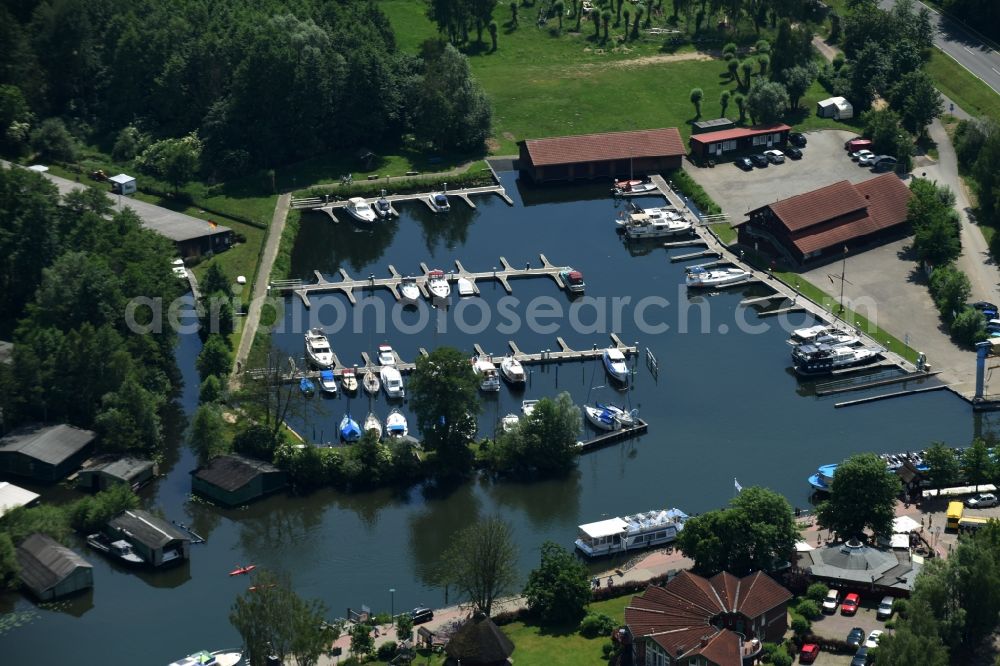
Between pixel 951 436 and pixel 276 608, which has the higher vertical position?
pixel 276 608

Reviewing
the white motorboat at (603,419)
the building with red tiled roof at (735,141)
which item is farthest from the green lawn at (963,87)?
the white motorboat at (603,419)

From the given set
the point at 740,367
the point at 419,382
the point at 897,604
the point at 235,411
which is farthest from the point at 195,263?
the point at 897,604

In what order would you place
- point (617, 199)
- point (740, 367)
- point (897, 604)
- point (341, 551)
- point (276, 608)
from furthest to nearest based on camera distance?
point (617, 199)
point (740, 367)
point (341, 551)
point (897, 604)
point (276, 608)

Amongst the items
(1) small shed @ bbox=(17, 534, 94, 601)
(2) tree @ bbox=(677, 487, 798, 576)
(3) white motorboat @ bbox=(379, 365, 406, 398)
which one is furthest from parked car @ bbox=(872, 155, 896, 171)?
(1) small shed @ bbox=(17, 534, 94, 601)

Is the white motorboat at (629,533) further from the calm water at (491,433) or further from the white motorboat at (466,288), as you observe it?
the white motorboat at (466,288)

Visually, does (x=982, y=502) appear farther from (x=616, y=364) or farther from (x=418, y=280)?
(x=418, y=280)

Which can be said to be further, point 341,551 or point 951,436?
point 951,436

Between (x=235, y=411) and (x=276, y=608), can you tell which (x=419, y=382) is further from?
(x=276, y=608)
